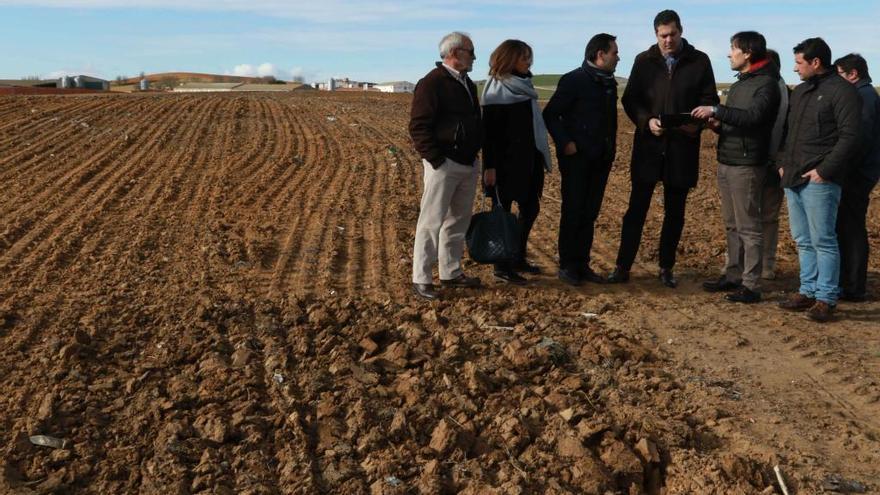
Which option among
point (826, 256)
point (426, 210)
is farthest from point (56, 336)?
point (826, 256)

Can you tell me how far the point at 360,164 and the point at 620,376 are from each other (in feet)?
28.8

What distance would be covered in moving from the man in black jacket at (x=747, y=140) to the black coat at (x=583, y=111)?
660 millimetres

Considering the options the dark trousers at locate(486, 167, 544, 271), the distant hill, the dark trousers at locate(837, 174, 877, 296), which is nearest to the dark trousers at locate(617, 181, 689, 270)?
the dark trousers at locate(486, 167, 544, 271)

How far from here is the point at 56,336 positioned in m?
5.17

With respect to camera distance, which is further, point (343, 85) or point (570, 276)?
point (343, 85)

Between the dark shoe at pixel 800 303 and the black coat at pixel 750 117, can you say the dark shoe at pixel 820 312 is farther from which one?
the black coat at pixel 750 117

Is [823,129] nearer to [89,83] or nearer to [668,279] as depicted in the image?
[668,279]

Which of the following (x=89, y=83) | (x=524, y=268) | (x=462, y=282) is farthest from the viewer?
(x=89, y=83)

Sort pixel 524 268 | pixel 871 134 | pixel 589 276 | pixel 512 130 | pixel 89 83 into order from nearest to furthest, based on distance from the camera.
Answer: pixel 871 134 < pixel 512 130 < pixel 589 276 < pixel 524 268 < pixel 89 83

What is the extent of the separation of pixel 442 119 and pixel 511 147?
0.65 m

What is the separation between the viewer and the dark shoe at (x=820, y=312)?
18.8ft

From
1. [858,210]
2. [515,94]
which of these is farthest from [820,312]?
[515,94]

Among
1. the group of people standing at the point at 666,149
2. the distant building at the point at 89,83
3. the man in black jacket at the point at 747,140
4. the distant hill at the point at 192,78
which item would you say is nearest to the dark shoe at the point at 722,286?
the group of people standing at the point at 666,149

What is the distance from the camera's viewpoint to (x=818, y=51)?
18.0ft
